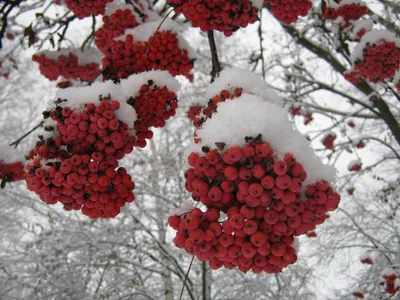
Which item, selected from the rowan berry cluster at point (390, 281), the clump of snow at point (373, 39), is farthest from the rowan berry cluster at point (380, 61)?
the rowan berry cluster at point (390, 281)

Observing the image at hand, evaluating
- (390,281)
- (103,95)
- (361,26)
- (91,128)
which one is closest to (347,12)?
(361,26)

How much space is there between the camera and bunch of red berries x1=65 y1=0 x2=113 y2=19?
7.67 feet

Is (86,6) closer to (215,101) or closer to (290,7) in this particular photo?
(290,7)

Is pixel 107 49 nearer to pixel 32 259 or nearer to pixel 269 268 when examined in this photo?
pixel 269 268

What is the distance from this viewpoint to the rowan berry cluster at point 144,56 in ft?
6.63

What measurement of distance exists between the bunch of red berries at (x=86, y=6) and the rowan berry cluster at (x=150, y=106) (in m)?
1.11

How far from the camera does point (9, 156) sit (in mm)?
2629

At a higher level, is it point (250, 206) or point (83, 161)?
point (83, 161)

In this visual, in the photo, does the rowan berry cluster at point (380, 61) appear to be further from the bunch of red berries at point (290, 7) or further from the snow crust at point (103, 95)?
the snow crust at point (103, 95)

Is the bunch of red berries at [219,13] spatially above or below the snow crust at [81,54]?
below

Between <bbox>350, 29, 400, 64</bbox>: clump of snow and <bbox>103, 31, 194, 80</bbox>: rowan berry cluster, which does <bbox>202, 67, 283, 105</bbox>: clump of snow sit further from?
<bbox>350, 29, 400, 64</bbox>: clump of snow

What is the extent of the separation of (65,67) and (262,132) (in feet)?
7.92

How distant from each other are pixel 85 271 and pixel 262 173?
6485 millimetres

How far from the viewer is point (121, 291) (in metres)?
6.11
